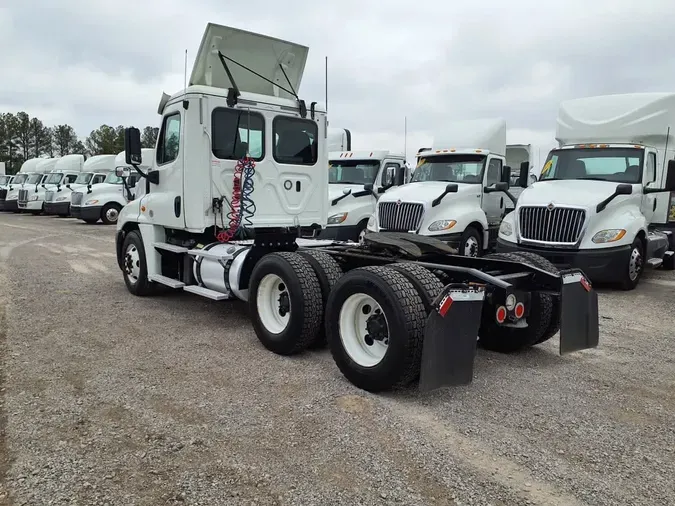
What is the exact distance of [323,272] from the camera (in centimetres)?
528

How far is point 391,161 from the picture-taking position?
13.4 m

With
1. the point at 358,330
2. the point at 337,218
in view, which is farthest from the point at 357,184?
the point at 358,330

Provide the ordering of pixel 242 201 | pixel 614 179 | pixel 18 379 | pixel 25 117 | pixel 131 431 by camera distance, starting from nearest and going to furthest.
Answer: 1. pixel 131 431
2. pixel 18 379
3. pixel 242 201
4. pixel 614 179
5. pixel 25 117

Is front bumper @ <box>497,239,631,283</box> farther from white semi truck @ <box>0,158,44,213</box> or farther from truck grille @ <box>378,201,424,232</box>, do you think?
white semi truck @ <box>0,158,44,213</box>

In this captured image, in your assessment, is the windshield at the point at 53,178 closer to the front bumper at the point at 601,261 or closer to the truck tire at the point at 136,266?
the truck tire at the point at 136,266

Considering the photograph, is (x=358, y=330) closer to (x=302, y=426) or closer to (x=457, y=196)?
(x=302, y=426)

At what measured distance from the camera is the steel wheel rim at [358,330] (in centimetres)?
448

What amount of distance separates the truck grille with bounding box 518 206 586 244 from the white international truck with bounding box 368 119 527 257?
5.53ft

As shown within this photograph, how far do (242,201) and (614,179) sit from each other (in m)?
6.50

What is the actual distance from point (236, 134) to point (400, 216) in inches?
197

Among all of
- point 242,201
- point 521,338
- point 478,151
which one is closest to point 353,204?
point 478,151

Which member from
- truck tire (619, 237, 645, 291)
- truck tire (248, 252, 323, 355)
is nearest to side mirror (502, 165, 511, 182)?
truck tire (619, 237, 645, 291)

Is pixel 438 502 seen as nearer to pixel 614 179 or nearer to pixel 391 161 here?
pixel 614 179

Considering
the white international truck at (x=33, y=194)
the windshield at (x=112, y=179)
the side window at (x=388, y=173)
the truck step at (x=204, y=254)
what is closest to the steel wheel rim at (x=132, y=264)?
the truck step at (x=204, y=254)
